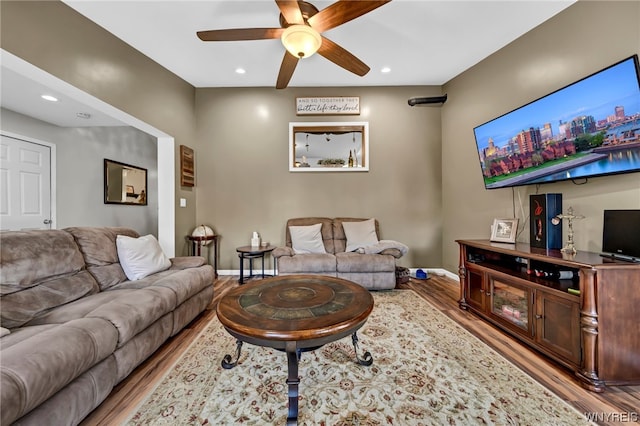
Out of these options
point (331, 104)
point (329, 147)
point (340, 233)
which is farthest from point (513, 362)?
point (331, 104)

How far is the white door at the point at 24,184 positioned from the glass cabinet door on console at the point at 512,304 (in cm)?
574

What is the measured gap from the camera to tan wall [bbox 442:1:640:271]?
6.37 ft

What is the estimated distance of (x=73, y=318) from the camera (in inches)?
58.9

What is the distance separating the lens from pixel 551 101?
2.15m

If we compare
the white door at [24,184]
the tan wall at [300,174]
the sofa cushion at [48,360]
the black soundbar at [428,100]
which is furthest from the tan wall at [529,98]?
the white door at [24,184]

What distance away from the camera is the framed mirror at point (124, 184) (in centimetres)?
425

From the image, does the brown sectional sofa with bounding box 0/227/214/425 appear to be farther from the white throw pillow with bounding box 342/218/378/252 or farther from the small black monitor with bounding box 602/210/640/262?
the small black monitor with bounding box 602/210/640/262

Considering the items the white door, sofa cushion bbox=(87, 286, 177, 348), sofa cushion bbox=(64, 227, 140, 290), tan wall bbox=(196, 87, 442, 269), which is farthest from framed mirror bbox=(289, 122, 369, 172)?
the white door

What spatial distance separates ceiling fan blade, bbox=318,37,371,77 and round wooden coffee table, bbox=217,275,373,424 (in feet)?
6.70

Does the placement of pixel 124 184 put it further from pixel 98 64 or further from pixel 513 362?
pixel 513 362

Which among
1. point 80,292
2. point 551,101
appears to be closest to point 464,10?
point 551,101

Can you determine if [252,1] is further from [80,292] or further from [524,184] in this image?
[524,184]

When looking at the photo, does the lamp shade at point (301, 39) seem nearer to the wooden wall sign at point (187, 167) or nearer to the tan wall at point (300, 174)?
the tan wall at point (300, 174)

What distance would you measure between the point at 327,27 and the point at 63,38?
2250 mm
